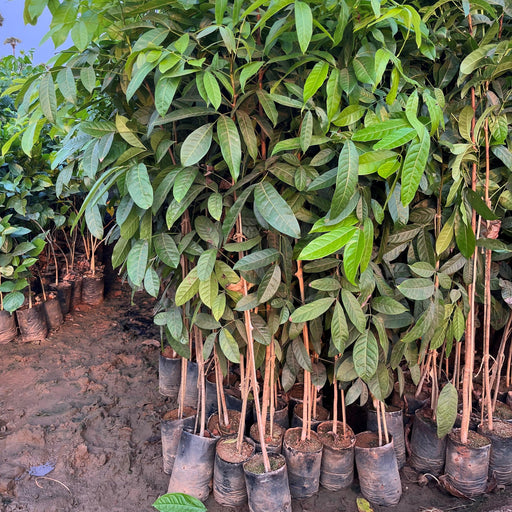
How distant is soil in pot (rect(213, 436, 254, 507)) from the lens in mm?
1308

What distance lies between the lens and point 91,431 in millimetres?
1764

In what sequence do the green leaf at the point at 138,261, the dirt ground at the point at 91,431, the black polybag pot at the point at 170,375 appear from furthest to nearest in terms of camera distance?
the black polybag pot at the point at 170,375 → the dirt ground at the point at 91,431 → the green leaf at the point at 138,261

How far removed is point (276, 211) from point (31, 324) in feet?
6.86

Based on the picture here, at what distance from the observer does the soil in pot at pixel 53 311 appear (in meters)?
2.65

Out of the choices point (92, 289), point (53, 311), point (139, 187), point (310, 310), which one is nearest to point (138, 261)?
point (139, 187)

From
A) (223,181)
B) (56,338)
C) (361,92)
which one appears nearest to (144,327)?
(56,338)

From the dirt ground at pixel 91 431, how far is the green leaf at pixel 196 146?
1087mm

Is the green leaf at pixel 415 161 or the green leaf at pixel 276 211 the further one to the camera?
the green leaf at pixel 276 211

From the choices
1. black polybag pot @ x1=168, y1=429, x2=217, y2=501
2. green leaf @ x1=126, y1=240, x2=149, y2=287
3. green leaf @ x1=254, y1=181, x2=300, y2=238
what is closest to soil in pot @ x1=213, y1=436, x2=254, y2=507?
black polybag pot @ x1=168, y1=429, x2=217, y2=501

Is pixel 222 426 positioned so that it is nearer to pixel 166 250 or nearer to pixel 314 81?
pixel 166 250

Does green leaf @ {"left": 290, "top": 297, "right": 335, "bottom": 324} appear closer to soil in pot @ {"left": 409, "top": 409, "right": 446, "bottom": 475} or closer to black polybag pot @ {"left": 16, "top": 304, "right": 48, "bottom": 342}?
soil in pot @ {"left": 409, "top": 409, "right": 446, "bottom": 475}

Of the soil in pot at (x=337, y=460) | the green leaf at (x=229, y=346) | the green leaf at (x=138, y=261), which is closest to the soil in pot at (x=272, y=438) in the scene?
the soil in pot at (x=337, y=460)

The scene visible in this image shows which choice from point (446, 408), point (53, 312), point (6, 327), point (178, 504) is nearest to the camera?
point (178, 504)

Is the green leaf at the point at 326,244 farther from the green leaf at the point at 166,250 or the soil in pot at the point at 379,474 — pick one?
the soil in pot at the point at 379,474
